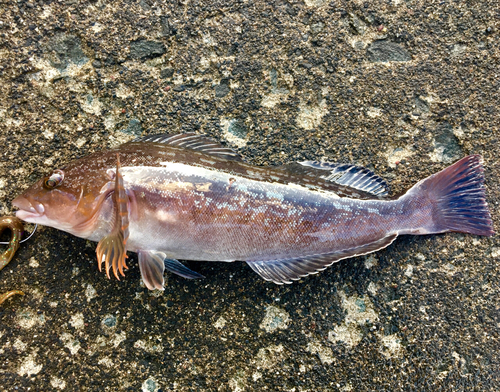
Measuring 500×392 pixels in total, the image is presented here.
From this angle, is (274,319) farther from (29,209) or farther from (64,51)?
(64,51)

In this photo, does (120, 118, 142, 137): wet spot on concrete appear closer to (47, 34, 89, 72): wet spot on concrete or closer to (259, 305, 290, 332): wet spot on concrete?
(47, 34, 89, 72): wet spot on concrete

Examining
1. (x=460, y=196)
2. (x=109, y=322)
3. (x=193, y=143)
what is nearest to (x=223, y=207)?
(x=193, y=143)

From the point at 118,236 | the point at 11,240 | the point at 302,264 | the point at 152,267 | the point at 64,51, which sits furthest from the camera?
the point at 64,51

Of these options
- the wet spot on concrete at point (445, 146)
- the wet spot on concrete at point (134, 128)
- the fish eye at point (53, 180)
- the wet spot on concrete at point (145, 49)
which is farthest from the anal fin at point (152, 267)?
the wet spot on concrete at point (445, 146)

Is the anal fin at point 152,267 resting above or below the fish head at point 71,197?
below

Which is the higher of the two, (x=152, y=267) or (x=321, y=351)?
(x=152, y=267)

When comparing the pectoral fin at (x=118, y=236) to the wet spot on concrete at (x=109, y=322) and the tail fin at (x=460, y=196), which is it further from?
the tail fin at (x=460, y=196)

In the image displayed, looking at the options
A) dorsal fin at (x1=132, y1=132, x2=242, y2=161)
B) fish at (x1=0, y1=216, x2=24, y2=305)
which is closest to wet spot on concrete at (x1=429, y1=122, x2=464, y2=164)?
dorsal fin at (x1=132, y1=132, x2=242, y2=161)
